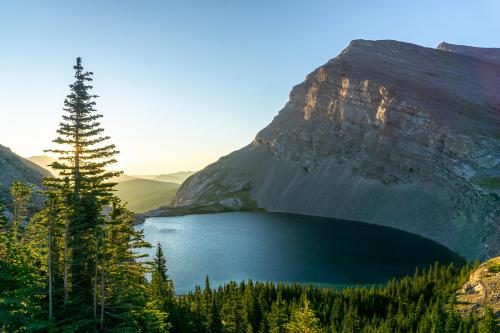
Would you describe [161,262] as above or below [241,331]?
above

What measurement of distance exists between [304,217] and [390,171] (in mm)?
46696

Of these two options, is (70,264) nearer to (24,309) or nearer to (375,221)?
(24,309)

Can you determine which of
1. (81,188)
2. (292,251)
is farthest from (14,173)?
(292,251)

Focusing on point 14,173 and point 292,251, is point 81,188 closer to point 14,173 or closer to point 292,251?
point 14,173

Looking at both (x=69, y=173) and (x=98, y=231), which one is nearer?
(x=98, y=231)

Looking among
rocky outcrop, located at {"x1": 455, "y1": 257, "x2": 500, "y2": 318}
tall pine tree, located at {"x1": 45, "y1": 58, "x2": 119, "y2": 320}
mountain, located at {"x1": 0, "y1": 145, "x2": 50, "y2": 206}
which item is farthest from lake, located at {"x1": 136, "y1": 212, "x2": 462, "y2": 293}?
tall pine tree, located at {"x1": 45, "y1": 58, "x2": 119, "y2": 320}

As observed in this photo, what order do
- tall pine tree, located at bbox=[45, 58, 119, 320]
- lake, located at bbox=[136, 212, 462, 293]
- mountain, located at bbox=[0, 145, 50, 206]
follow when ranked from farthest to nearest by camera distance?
lake, located at bbox=[136, 212, 462, 293] < mountain, located at bbox=[0, 145, 50, 206] < tall pine tree, located at bbox=[45, 58, 119, 320]

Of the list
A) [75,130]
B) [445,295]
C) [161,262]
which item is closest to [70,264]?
[75,130]

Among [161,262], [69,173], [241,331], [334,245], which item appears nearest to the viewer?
[69,173]

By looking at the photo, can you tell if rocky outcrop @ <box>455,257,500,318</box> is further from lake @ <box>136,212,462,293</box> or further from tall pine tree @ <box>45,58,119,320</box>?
tall pine tree @ <box>45,58,119,320</box>

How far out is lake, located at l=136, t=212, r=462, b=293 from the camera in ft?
309

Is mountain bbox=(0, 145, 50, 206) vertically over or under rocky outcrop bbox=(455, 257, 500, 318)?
over

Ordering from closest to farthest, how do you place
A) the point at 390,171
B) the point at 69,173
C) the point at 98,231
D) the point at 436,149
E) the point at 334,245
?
1. the point at 98,231
2. the point at 69,173
3. the point at 334,245
4. the point at 436,149
5. the point at 390,171

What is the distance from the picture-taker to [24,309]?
28672 millimetres
